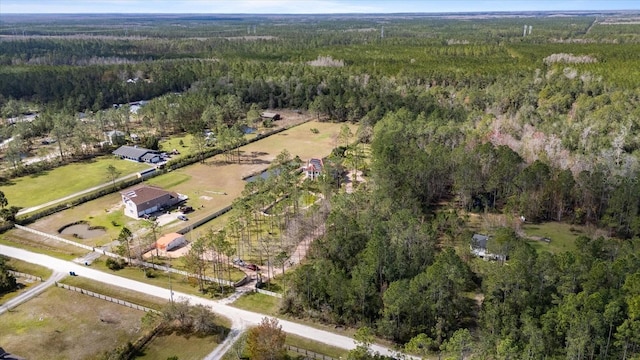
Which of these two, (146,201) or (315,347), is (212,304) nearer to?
(315,347)

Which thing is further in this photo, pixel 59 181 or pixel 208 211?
pixel 59 181

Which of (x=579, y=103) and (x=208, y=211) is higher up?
(x=579, y=103)

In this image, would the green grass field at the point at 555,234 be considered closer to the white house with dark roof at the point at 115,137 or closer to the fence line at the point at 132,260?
the fence line at the point at 132,260

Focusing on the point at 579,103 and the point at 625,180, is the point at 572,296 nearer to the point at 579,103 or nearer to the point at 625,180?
the point at 625,180

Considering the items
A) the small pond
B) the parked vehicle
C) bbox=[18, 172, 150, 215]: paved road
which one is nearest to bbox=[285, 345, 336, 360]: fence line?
the parked vehicle

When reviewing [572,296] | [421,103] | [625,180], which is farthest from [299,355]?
[421,103]

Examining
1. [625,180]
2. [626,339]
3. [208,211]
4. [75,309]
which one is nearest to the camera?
[626,339]

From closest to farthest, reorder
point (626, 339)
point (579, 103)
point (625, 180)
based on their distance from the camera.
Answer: point (626, 339) → point (625, 180) → point (579, 103)

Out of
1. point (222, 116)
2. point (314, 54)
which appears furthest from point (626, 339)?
point (314, 54)
